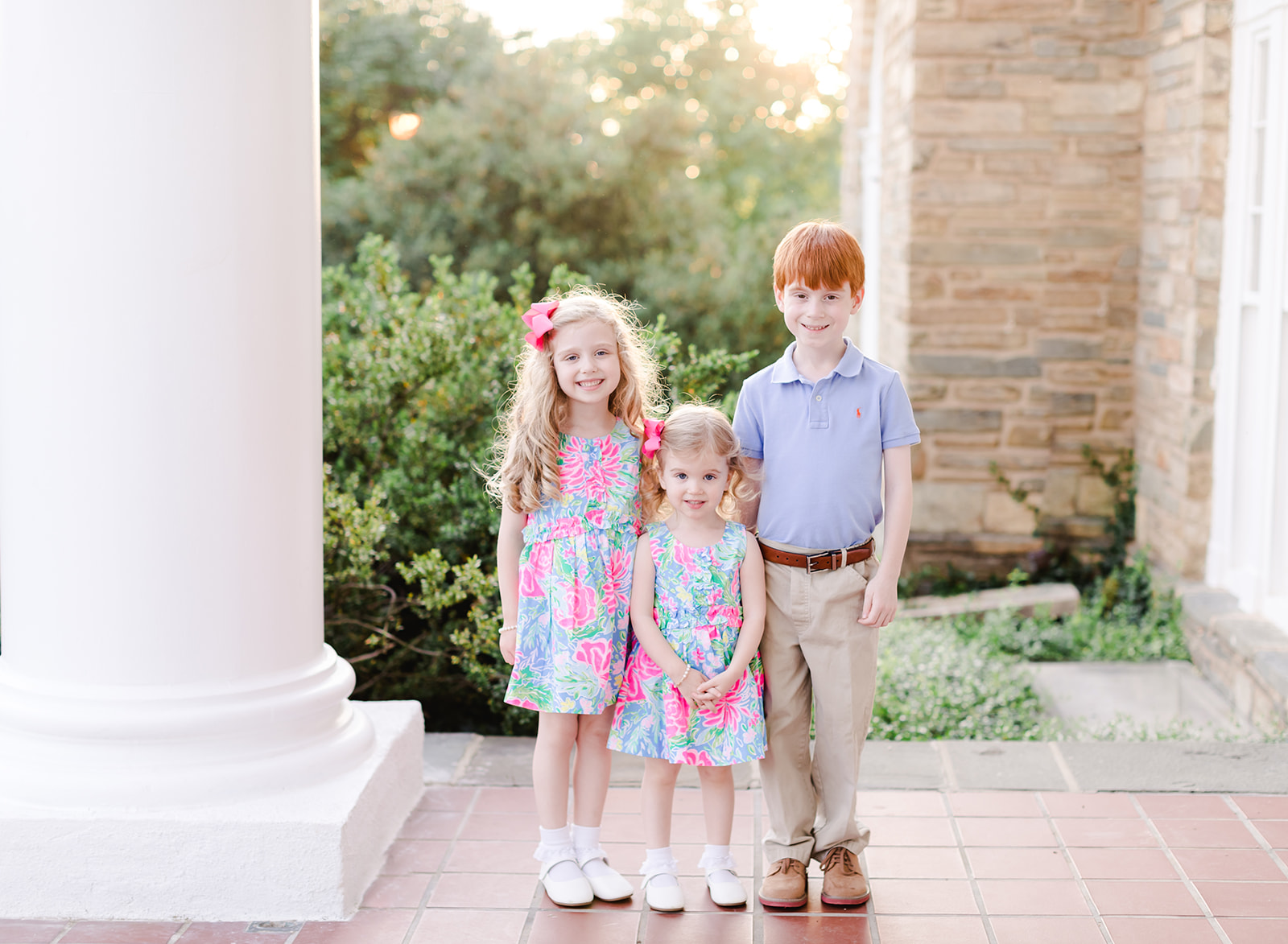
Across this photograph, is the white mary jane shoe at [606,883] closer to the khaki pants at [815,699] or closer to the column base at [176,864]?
the khaki pants at [815,699]

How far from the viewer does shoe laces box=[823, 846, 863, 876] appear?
276 centimetres

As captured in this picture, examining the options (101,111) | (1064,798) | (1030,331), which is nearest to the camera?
(101,111)

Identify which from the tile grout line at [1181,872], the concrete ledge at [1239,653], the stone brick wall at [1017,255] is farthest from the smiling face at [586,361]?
the stone brick wall at [1017,255]

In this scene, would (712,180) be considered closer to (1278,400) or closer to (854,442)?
(1278,400)

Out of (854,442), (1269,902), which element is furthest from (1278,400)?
(854,442)

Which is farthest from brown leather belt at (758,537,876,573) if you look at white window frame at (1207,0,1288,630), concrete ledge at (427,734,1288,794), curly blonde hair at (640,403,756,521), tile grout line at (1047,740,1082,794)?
white window frame at (1207,0,1288,630)

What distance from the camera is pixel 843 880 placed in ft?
9.00

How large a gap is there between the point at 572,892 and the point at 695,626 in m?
0.65

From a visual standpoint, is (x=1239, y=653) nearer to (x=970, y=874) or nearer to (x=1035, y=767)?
(x=1035, y=767)

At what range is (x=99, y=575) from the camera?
2684mm

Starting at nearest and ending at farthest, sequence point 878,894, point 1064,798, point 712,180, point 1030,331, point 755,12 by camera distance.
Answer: point 878,894, point 1064,798, point 1030,331, point 712,180, point 755,12

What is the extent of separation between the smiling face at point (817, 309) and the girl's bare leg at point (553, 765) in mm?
981

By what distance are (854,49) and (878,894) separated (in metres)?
8.28

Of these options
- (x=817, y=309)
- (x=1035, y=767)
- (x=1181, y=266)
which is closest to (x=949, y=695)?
(x=1035, y=767)
